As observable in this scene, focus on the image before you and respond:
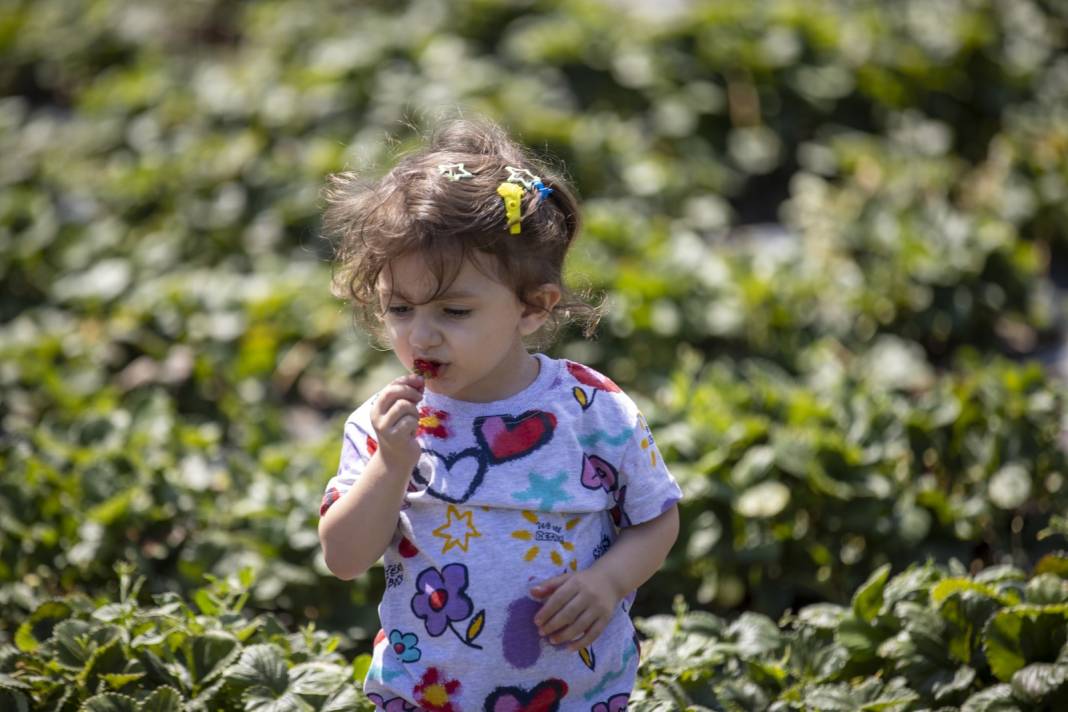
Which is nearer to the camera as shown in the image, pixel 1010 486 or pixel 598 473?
pixel 598 473

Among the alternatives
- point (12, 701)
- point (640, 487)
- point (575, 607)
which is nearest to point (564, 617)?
point (575, 607)

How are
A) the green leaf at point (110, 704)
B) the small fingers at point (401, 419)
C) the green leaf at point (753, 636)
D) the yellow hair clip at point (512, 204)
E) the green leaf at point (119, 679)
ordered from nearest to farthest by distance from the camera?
the small fingers at point (401, 419), the yellow hair clip at point (512, 204), the green leaf at point (110, 704), the green leaf at point (119, 679), the green leaf at point (753, 636)

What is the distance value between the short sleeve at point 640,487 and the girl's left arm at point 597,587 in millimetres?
28

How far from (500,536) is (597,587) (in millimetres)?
181

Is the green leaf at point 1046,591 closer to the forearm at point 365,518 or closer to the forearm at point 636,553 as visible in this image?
the forearm at point 636,553

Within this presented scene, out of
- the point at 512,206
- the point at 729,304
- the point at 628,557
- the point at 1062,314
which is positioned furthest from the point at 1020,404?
the point at 512,206

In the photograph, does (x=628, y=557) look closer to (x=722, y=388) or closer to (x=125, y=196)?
(x=722, y=388)

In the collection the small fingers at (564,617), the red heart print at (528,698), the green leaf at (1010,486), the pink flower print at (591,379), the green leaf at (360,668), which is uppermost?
the pink flower print at (591,379)

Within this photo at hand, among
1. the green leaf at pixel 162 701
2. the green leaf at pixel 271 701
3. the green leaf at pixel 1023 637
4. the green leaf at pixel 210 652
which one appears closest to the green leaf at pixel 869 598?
the green leaf at pixel 1023 637

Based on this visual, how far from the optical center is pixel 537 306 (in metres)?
2.16

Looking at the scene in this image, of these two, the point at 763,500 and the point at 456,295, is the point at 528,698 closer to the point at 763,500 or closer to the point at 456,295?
the point at 456,295

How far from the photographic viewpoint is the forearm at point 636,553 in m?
2.10

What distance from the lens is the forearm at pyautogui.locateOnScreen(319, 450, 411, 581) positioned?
6.56 ft

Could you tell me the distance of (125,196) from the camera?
17.7ft
